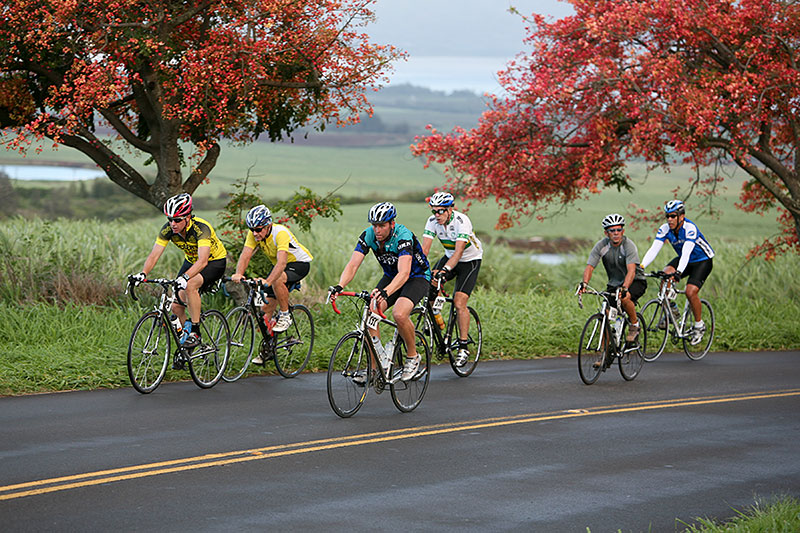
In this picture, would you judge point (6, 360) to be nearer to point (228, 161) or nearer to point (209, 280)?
point (209, 280)

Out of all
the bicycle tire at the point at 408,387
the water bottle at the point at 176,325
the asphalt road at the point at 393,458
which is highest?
the water bottle at the point at 176,325

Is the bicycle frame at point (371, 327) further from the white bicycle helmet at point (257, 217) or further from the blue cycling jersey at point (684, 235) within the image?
the blue cycling jersey at point (684, 235)

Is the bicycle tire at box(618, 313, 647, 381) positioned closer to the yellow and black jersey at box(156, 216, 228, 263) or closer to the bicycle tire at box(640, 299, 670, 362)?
the bicycle tire at box(640, 299, 670, 362)

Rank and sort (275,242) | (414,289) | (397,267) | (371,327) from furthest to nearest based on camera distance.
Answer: (275,242), (414,289), (397,267), (371,327)

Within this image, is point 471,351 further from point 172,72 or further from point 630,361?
point 172,72

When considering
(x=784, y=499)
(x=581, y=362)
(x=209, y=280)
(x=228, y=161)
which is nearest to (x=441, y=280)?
(x=581, y=362)

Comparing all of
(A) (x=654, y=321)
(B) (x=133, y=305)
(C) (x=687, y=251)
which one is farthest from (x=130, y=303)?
(C) (x=687, y=251)

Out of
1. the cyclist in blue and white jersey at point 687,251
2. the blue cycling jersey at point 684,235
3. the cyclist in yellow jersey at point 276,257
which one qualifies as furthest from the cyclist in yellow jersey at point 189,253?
the blue cycling jersey at point 684,235

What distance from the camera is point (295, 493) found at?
7.65m

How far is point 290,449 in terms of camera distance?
29.7ft

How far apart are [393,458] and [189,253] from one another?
179 inches

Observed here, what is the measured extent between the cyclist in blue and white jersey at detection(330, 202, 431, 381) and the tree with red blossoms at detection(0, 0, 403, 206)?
16.0 ft

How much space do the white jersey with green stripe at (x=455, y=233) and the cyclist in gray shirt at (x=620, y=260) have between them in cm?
156

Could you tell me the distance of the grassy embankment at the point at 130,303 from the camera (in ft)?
42.4
